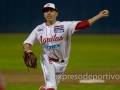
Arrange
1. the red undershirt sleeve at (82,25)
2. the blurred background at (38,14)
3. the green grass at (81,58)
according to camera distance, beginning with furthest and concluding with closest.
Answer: the blurred background at (38,14)
the green grass at (81,58)
the red undershirt sleeve at (82,25)

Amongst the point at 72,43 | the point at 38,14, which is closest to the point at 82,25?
the point at 72,43

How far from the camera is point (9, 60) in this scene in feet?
46.5

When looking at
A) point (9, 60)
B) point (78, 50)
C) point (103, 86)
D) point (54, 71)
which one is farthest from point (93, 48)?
point (54, 71)

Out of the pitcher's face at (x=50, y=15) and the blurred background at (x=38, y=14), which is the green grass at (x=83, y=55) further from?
the pitcher's face at (x=50, y=15)

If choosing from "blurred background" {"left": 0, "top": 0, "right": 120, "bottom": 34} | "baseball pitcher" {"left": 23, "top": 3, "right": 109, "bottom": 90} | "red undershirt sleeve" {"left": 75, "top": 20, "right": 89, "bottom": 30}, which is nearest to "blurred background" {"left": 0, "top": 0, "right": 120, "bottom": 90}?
"blurred background" {"left": 0, "top": 0, "right": 120, "bottom": 34}

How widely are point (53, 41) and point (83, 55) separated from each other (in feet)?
31.8

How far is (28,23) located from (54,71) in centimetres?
1861

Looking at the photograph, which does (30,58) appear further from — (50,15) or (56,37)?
(50,15)

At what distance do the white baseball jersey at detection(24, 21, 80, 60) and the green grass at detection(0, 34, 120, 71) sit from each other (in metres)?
5.62

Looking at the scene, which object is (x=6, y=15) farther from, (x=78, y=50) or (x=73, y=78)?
(x=73, y=78)

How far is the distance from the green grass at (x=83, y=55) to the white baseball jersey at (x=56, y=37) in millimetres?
5619

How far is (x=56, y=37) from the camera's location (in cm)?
611

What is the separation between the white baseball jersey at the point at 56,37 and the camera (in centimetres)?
611

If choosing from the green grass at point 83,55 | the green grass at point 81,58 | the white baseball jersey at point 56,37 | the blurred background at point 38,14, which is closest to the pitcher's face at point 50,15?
the white baseball jersey at point 56,37
